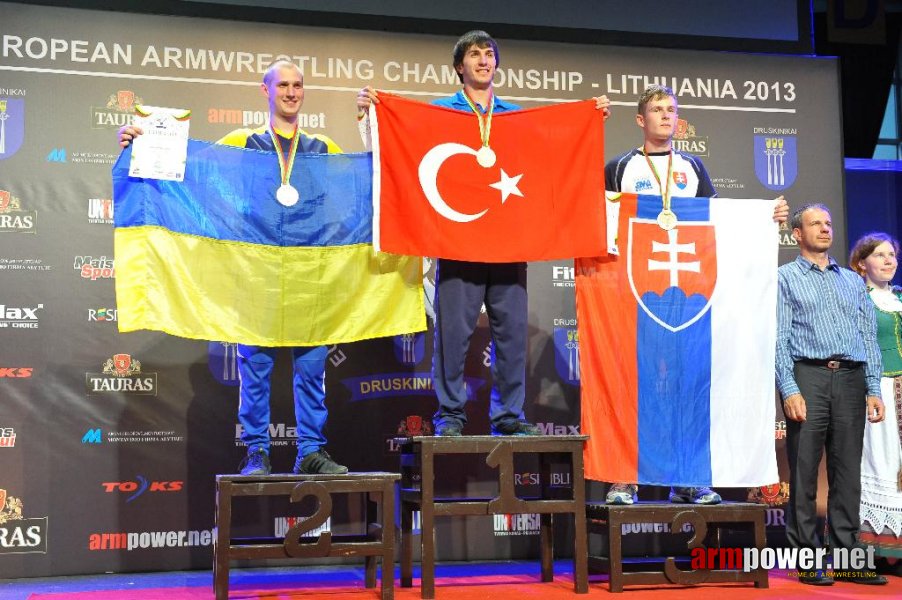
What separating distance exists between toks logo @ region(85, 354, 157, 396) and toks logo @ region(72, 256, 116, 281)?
1.33ft

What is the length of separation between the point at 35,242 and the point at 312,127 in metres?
1.49

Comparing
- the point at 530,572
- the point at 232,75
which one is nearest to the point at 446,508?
the point at 530,572

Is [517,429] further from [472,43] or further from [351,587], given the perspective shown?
[472,43]

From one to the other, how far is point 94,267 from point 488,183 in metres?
2.09

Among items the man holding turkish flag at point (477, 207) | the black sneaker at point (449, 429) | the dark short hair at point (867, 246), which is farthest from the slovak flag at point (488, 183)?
the dark short hair at point (867, 246)

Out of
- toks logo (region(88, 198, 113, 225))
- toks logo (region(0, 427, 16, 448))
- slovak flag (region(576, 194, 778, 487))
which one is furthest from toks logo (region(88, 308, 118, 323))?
slovak flag (region(576, 194, 778, 487))

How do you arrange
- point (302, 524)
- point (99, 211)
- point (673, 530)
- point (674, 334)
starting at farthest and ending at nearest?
point (99, 211), point (674, 334), point (673, 530), point (302, 524)

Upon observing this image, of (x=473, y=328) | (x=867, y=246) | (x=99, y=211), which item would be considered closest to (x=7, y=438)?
(x=99, y=211)

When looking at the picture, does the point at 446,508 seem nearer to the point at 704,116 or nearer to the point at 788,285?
the point at 788,285

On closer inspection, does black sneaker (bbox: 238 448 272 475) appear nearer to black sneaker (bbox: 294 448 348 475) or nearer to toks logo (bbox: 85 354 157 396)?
black sneaker (bbox: 294 448 348 475)

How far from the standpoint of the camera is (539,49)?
18.2 ft

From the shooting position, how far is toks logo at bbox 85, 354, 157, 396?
489 centimetres

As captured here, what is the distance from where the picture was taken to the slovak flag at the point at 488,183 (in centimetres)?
410

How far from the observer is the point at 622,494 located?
13.8 ft
